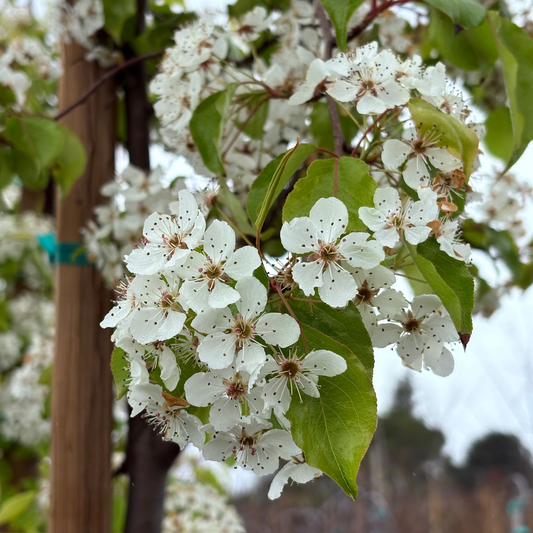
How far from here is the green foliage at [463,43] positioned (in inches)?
28.2

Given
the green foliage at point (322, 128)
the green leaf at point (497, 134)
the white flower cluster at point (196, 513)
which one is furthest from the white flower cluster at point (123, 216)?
the white flower cluster at point (196, 513)

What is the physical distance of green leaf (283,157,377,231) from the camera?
0.45 m

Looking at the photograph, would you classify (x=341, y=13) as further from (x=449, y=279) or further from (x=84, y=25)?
(x=84, y=25)

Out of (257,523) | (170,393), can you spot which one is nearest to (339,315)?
(170,393)

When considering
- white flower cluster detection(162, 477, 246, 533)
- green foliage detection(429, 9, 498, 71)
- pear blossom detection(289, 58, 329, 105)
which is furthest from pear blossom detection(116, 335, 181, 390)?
white flower cluster detection(162, 477, 246, 533)

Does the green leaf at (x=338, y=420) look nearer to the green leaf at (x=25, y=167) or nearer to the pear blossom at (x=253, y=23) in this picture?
the pear blossom at (x=253, y=23)

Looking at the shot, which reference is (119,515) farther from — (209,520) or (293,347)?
(293,347)

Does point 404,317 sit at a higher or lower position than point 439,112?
lower

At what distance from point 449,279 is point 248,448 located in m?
0.22

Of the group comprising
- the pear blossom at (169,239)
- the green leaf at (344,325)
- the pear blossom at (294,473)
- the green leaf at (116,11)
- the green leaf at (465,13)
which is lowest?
the pear blossom at (294,473)

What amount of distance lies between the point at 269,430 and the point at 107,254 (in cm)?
75

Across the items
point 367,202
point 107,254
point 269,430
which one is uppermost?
point 367,202

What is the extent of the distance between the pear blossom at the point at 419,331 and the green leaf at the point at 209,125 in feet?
0.98

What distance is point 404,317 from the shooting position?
494 mm
